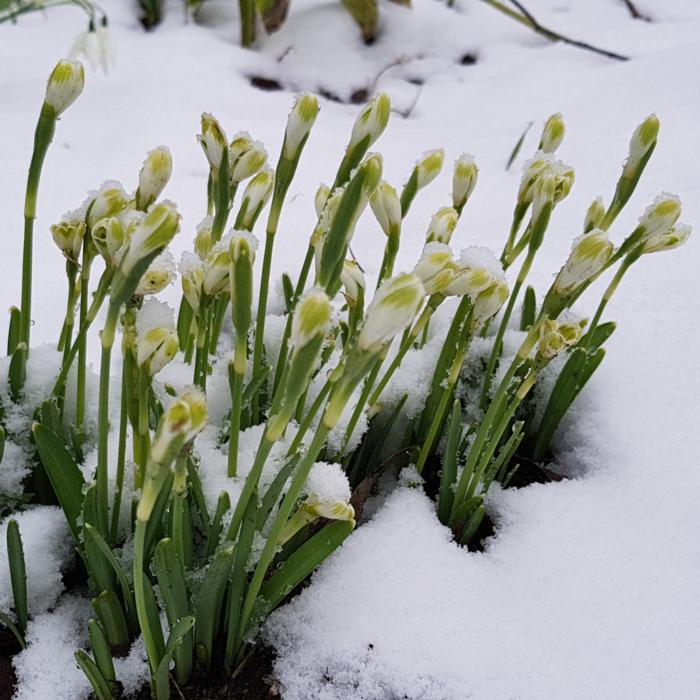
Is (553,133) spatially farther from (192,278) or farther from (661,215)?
(192,278)

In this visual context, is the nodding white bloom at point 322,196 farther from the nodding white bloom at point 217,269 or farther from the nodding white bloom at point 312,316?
the nodding white bloom at point 312,316

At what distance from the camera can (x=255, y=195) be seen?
786mm

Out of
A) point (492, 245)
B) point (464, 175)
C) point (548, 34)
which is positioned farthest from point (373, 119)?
point (548, 34)

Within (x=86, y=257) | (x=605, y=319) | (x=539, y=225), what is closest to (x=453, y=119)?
(x=605, y=319)

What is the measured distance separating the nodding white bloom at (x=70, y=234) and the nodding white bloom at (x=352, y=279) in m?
0.26

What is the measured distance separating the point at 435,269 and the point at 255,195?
24cm

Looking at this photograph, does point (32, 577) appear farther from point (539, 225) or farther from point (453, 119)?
point (453, 119)

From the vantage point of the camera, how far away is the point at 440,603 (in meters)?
0.77

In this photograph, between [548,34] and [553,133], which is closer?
[553,133]

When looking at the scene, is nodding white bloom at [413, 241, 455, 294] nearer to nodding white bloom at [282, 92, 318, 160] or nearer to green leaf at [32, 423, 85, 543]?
nodding white bloom at [282, 92, 318, 160]

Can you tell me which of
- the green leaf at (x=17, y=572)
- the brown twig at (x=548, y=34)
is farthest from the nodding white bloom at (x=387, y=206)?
the brown twig at (x=548, y=34)

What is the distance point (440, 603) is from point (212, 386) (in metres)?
0.36

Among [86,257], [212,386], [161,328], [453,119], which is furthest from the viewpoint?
[453,119]

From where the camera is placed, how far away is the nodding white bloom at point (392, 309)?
1.63 ft
